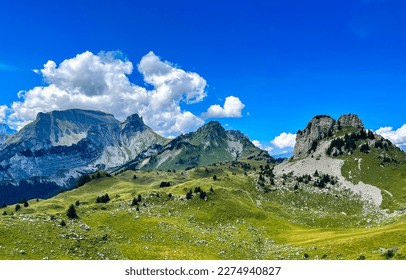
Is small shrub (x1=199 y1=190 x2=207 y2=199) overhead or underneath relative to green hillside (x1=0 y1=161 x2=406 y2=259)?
overhead

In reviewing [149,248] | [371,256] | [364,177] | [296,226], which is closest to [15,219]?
[149,248]

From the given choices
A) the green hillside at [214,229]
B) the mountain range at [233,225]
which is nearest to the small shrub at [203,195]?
the green hillside at [214,229]

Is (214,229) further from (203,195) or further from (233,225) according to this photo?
(203,195)

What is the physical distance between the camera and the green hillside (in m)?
67.9

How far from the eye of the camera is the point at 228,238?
97.9 metres

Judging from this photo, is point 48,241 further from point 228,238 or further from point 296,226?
point 296,226

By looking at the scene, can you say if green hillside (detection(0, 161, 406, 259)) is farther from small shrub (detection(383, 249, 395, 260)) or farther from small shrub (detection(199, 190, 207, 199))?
small shrub (detection(383, 249, 395, 260))

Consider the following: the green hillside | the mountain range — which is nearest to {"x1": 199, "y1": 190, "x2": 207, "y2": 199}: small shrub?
the green hillside

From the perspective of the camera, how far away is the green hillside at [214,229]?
6794 centimetres

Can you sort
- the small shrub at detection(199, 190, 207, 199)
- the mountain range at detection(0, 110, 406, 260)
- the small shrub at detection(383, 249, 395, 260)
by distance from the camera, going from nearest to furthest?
1. the small shrub at detection(383, 249, 395, 260)
2. the mountain range at detection(0, 110, 406, 260)
3. the small shrub at detection(199, 190, 207, 199)

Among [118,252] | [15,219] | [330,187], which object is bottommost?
[118,252]

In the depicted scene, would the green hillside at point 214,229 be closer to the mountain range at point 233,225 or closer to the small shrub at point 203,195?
the small shrub at point 203,195
